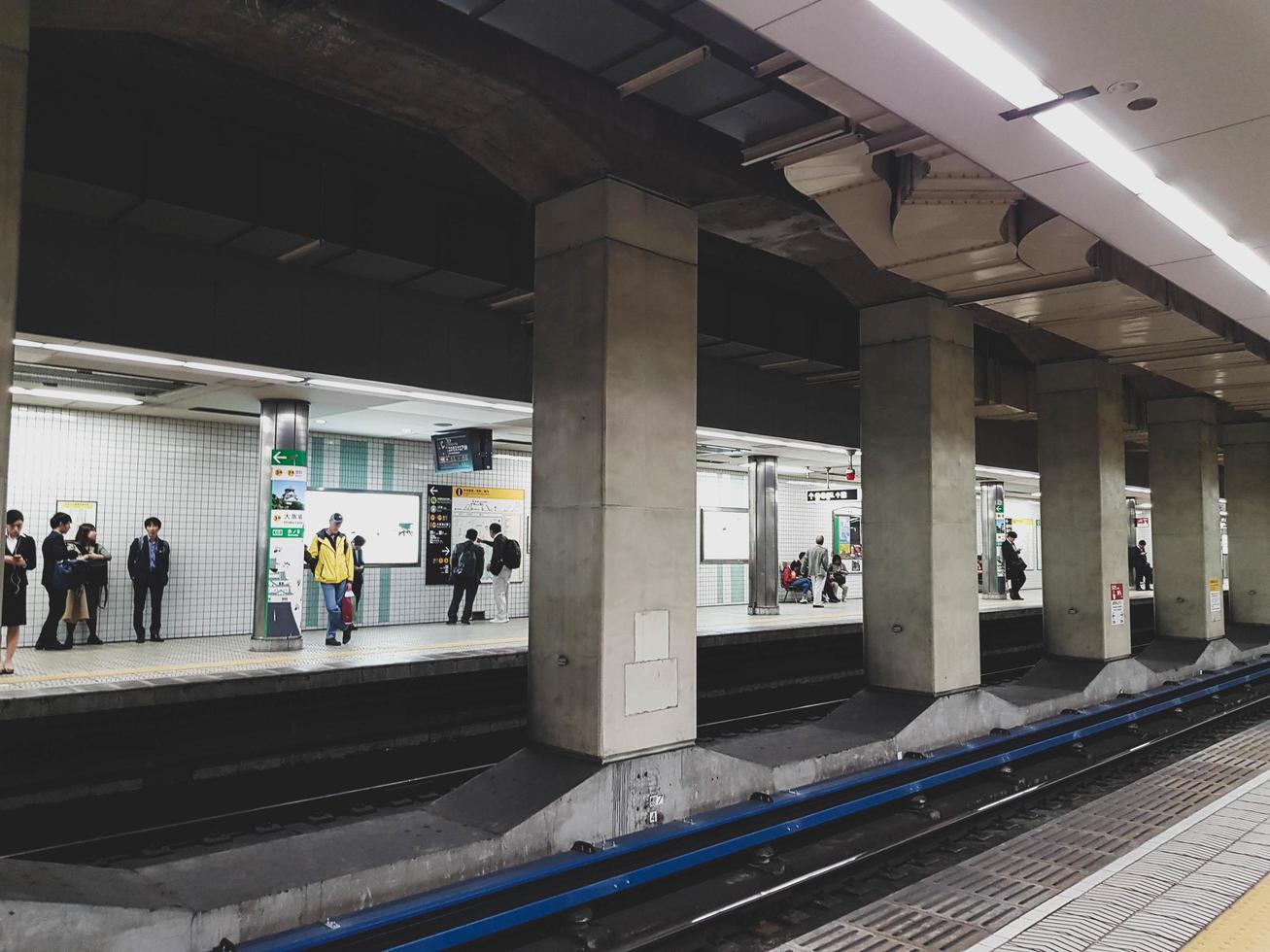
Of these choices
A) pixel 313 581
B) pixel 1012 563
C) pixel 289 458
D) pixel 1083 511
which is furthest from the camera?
pixel 1012 563

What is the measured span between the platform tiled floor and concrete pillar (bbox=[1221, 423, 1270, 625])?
726cm

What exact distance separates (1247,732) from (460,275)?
9841 millimetres

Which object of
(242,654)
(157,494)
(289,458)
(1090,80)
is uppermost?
(1090,80)

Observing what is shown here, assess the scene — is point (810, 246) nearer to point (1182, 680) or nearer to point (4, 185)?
point (4, 185)

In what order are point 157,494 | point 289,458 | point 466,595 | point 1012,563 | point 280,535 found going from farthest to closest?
1. point 1012,563
2. point 466,595
3. point 157,494
4. point 280,535
5. point 289,458

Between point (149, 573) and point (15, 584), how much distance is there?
9.18 feet

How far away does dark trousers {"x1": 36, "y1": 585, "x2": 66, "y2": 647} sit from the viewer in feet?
34.8

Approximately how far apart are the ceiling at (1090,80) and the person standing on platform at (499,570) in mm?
10649

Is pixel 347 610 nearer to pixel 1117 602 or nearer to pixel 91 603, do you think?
pixel 91 603

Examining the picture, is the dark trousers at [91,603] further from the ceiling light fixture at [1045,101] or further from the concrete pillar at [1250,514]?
the concrete pillar at [1250,514]

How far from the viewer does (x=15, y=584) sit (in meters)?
9.16

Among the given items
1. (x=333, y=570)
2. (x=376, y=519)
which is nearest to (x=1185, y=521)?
(x=333, y=570)

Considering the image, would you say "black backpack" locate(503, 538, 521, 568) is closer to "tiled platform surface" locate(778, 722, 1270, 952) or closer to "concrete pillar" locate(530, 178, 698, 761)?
"concrete pillar" locate(530, 178, 698, 761)

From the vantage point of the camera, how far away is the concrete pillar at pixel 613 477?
545 centimetres
